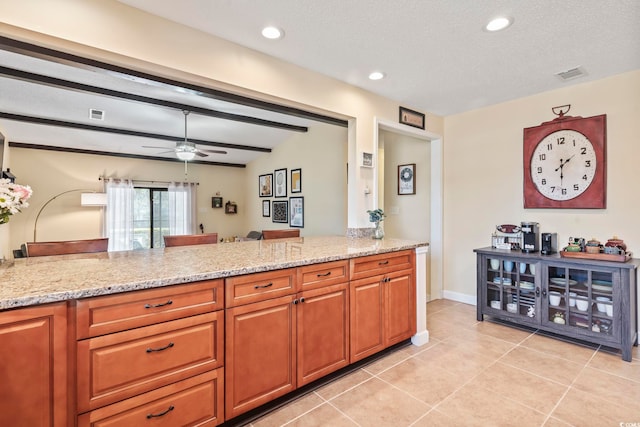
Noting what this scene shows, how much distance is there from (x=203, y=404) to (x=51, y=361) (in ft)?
2.26

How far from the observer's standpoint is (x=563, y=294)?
280 cm

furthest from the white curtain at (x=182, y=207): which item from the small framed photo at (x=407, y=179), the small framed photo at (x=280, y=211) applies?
the small framed photo at (x=407, y=179)

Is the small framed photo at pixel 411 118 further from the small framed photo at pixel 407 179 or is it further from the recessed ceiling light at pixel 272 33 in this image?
the recessed ceiling light at pixel 272 33

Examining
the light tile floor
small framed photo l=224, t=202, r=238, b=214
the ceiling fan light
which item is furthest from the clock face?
small framed photo l=224, t=202, r=238, b=214

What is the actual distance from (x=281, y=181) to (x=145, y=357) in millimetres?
5262

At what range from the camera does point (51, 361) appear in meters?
1.18

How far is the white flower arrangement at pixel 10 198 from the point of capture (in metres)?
1.54

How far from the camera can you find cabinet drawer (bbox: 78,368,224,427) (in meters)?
1.30

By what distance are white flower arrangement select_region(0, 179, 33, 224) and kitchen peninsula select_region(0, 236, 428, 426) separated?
0.94 ft

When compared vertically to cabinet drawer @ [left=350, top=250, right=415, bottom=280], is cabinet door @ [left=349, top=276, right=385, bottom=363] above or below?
below

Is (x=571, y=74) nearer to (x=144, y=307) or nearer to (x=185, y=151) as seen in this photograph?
(x=144, y=307)

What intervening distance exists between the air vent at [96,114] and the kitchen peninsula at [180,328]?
3.34m

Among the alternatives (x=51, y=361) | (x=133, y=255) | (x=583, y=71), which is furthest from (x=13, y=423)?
(x=583, y=71)

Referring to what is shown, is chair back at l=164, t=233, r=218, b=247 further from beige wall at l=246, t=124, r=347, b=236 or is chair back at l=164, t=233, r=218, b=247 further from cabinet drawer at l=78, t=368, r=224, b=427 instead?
beige wall at l=246, t=124, r=347, b=236
